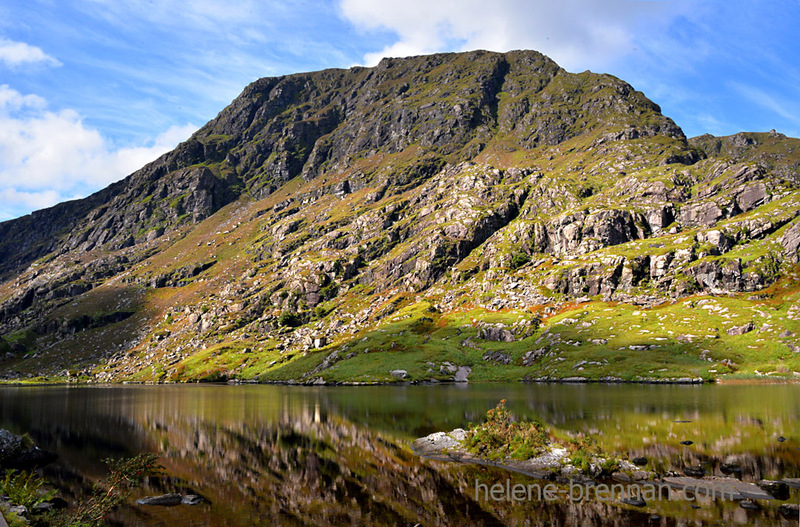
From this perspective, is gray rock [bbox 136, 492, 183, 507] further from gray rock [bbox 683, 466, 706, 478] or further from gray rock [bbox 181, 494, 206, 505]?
gray rock [bbox 683, 466, 706, 478]

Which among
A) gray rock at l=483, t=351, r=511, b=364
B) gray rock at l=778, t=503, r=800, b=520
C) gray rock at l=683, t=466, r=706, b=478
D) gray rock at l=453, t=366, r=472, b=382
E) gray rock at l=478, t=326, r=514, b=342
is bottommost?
gray rock at l=453, t=366, r=472, b=382

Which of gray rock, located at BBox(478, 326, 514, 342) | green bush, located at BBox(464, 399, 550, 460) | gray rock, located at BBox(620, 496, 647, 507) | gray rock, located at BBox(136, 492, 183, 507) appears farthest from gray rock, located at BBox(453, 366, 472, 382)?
gray rock, located at BBox(136, 492, 183, 507)

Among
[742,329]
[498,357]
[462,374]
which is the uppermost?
[742,329]

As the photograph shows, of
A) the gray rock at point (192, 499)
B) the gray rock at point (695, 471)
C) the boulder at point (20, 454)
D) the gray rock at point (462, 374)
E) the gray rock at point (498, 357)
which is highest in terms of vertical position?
the gray rock at point (695, 471)

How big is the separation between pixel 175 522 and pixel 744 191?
23013cm

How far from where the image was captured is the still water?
22.0m

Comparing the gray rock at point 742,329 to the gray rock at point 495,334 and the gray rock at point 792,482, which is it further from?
the gray rock at point 792,482

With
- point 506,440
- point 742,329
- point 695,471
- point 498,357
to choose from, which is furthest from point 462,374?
point 695,471

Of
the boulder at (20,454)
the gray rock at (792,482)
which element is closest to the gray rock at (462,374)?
the boulder at (20,454)

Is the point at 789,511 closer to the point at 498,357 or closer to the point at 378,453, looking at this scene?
the point at 378,453

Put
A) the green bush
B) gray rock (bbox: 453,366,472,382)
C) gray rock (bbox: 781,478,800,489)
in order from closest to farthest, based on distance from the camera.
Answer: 1. gray rock (bbox: 781,478,800,489)
2. the green bush
3. gray rock (bbox: 453,366,472,382)

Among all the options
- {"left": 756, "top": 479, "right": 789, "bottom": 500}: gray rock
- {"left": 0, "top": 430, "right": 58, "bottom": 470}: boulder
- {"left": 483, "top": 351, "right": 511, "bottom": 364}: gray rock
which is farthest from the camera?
{"left": 483, "top": 351, "right": 511, "bottom": 364}: gray rock

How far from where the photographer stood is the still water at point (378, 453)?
22031 millimetres

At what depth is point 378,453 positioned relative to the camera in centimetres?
3612
